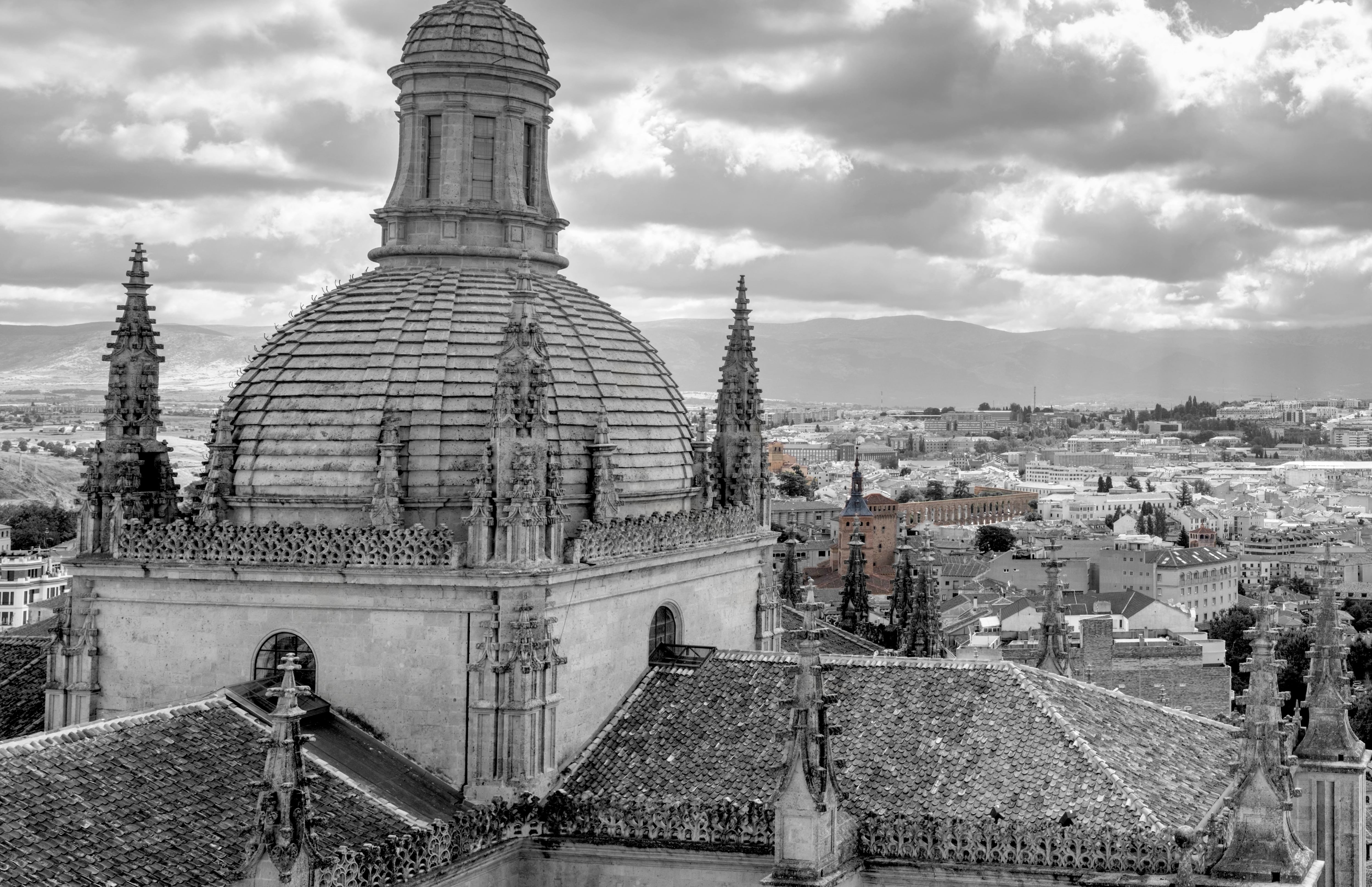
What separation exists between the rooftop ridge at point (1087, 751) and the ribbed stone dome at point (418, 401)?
7988mm

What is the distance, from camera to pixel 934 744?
96.1 feet

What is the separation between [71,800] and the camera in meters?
25.0

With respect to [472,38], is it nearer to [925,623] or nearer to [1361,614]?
[925,623]

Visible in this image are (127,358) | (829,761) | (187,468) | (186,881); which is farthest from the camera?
(187,468)

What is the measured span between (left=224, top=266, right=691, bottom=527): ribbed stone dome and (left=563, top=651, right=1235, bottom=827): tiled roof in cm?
396

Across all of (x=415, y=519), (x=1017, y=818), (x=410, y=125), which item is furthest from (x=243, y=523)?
(x=1017, y=818)

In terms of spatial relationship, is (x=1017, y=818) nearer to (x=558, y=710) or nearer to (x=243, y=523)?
(x=558, y=710)

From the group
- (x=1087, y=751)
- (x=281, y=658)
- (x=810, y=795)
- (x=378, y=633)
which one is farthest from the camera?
(x=281, y=658)

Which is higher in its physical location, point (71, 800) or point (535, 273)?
point (535, 273)

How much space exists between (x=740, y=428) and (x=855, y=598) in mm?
12946

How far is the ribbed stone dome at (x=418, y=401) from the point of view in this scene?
31000mm

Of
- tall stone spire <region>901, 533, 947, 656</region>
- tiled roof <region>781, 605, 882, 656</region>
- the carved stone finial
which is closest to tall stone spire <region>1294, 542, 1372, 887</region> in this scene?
tall stone spire <region>901, 533, 947, 656</region>

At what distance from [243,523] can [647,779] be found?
8.12 m

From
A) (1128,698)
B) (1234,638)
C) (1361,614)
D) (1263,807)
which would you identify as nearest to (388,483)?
(1128,698)
